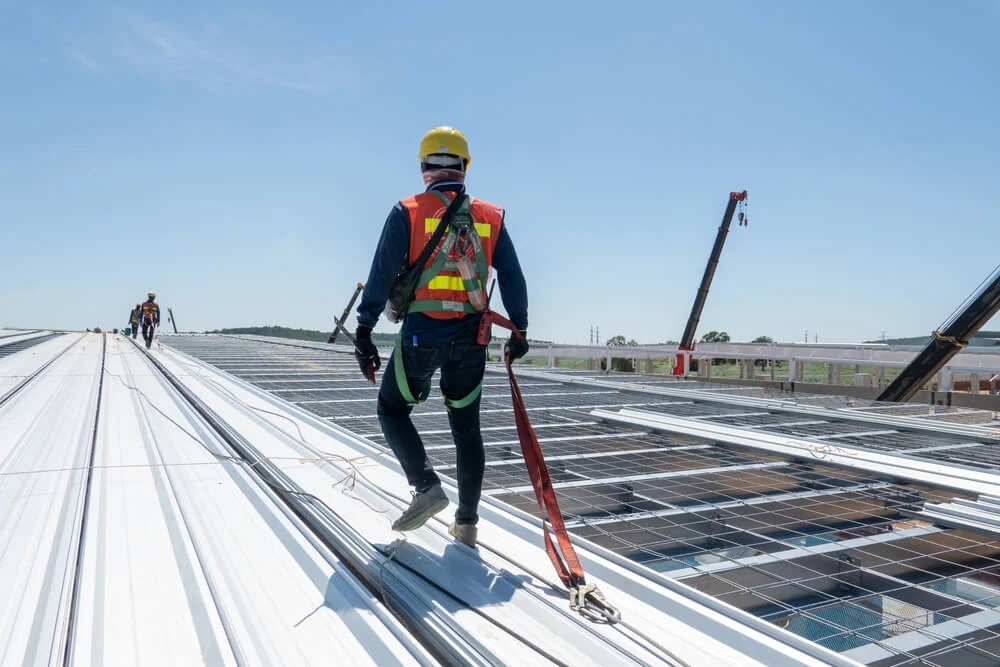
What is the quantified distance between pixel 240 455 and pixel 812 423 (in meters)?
4.93

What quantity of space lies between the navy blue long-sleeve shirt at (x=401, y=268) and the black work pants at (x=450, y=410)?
54mm

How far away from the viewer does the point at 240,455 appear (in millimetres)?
4215

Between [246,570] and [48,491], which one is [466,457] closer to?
[246,570]

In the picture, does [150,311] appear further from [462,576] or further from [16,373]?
[462,576]

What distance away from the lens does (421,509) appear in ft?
8.82

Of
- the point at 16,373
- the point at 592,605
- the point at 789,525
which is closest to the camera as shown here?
the point at 592,605

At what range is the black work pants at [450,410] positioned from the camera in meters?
2.67

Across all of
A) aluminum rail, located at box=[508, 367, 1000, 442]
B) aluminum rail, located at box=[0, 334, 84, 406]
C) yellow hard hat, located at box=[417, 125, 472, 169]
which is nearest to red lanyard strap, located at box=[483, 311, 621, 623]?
yellow hard hat, located at box=[417, 125, 472, 169]

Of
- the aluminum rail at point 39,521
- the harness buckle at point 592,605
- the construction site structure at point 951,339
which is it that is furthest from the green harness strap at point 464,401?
the construction site structure at point 951,339

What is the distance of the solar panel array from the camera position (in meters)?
2.23

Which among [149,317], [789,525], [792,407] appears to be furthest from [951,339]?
[149,317]

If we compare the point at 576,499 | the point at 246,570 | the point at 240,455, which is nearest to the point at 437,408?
the point at 240,455

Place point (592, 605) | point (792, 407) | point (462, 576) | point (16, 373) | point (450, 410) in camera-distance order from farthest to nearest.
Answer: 1. point (16, 373)
2. point (792, 407)
3. point (450, 410)
4. point (462, 576)
5. point (592, 605)

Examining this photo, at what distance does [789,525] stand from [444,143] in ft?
7.79
